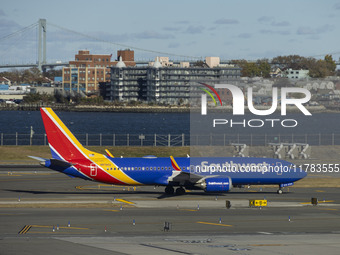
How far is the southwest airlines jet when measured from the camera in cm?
6744

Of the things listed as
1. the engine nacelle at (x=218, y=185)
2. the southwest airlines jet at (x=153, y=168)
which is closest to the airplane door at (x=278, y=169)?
the southwest airlines jet at (x=153, y=168)

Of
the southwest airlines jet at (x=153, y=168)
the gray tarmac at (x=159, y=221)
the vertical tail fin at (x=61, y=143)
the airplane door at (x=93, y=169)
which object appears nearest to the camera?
the gray tarmac at (x=159, y=221)

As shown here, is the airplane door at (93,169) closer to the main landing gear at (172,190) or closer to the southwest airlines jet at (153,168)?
the southwest airlines jet at (153,168)

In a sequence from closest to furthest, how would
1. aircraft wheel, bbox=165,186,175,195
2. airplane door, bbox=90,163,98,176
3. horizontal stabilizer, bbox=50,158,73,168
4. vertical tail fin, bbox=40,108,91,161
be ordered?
1. horizontal stabilizer, bbox=50,158,73,168
2. airplane door, bbox=90,163,98,176
3. vertical tail fin, bbox=40,108,91,161
4. aircraft wheel, bbox=165,186,175,195

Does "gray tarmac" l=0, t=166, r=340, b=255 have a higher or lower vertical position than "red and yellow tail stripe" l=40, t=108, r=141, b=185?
lower

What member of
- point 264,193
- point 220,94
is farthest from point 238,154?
point 264,193

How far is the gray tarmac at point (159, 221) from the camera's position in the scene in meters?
43.3

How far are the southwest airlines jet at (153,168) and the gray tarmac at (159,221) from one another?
60.4 inches

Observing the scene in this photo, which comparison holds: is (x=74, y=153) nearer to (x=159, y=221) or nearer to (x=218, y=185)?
(x=218, y=185)

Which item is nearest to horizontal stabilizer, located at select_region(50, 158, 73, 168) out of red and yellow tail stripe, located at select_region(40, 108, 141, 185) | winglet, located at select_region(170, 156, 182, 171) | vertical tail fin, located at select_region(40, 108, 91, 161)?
red and yellow tail stripe, located at select_region(40, 108, 141, 185)

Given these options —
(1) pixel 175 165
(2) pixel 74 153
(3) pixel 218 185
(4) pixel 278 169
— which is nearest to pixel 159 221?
(3) pixel 218 185

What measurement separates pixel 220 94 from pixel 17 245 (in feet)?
212

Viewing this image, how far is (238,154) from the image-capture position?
98.6 meters

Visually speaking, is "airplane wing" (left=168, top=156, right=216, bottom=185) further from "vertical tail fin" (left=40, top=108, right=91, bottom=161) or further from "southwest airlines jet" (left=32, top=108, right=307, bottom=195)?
"vertical tail fin" (left=40, top=108, right=91, bottom=161)
